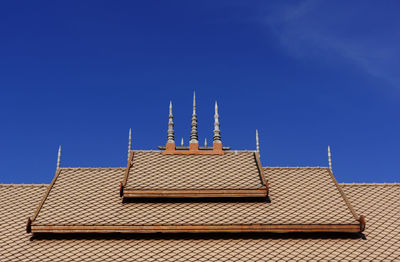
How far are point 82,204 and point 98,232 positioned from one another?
5.17ft

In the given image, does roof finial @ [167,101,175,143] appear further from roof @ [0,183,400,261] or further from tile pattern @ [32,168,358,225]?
roof @ [0,183,400,261]

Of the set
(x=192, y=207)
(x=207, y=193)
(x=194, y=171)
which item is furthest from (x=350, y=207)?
(x=194, y=171)

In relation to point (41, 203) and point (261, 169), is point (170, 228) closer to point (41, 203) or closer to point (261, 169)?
point (261, 169)

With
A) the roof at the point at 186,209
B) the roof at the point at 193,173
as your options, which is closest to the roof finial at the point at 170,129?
the roof at the point at 193,173

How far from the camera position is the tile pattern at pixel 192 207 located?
15352 millimetres

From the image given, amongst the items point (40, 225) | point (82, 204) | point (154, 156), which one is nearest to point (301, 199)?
point (154, 156)

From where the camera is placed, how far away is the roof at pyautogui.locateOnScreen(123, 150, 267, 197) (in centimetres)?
1647

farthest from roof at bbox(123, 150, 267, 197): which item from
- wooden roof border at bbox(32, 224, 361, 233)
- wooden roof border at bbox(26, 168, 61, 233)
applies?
wooden roof border at bbox(26, 168, 61, 233)

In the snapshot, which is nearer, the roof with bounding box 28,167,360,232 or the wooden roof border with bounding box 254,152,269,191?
the roof with bounding box 28,167,360,232

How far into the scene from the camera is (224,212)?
15875 millimetres

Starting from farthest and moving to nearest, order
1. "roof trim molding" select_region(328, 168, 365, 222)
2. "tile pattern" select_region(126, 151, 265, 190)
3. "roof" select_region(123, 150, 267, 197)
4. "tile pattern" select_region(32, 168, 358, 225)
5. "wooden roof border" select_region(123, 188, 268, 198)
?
"tile pattern" select_region(126, 151, 265, 190) < "roof" select_region(123, 150, 267, 197) < "wooden roof border" select_region(123, 188, 268, 198) < "roof trim molding" select_region(328, 168, 365, 222) < "tile pattern" select_region(32, 168, 358, 225)

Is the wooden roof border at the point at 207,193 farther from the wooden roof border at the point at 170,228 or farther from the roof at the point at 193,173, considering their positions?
the wooden roof border at the point at 170,228

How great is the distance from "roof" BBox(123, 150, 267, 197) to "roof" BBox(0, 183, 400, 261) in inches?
69.6

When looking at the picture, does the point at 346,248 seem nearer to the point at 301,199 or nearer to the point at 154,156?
the point at 301,199
